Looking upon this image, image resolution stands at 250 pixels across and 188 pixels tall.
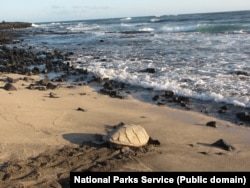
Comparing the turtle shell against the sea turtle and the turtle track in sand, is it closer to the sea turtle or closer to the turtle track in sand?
the sea turtle

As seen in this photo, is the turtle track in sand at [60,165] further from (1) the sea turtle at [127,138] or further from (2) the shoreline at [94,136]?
(1) the sea turtle at [127,138]

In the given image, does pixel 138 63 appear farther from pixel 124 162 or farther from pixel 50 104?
pixel 124 162

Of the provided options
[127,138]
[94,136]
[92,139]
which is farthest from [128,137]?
[94,136]

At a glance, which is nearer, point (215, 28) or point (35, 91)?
point (35, 91)

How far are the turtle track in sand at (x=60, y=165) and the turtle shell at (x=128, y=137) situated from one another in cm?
14

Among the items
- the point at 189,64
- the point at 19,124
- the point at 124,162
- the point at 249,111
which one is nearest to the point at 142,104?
the point at 249,111

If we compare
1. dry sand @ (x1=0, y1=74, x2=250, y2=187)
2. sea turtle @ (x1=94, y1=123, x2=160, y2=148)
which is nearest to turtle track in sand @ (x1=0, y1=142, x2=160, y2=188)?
dry sand @ (x1=0, y1=74, x2=250, y2=187)

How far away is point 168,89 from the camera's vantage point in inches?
435

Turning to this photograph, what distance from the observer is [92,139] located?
6.89 m

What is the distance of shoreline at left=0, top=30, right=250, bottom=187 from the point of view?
5.66 m

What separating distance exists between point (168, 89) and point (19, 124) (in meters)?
4.78

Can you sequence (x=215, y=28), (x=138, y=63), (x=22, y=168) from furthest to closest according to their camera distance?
(x=215, y=28)
(x=138, y=63)
(x=22, y=168)

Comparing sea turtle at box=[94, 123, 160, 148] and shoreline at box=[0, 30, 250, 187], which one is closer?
shoreline at box=[0, 30, 250, 187]

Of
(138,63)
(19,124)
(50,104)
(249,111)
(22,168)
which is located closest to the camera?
(22,168)
